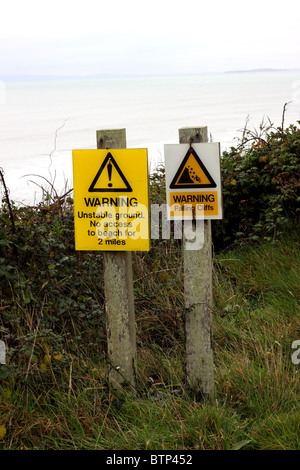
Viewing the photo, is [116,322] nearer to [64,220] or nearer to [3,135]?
[64,220]

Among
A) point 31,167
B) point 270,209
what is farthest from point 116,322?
point 31,167

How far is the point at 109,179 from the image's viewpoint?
126 inches

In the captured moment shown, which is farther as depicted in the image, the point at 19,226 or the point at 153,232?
the point at 153,232

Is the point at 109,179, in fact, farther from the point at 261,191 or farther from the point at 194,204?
the point at 261,191

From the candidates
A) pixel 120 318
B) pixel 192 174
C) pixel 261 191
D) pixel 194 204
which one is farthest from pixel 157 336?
pixel 261 191

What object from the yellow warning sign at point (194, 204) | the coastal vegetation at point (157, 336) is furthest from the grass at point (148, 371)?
the yellow warning sign at point (194, 204)

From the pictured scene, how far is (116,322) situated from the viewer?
3389mm

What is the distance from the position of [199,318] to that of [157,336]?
970mm

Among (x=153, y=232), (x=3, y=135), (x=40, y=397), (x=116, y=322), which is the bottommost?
(x=40, y=397)

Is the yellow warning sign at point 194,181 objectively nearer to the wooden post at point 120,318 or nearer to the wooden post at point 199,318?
the wooden post at point 199,318

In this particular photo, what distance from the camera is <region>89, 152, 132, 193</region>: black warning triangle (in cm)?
319

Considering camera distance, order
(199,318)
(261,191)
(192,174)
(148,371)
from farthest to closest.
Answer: (261,191) < (148,371) < (199,318) < (192,174)

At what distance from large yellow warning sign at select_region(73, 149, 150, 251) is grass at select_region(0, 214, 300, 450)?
69 cm

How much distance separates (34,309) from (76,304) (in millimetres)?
293
